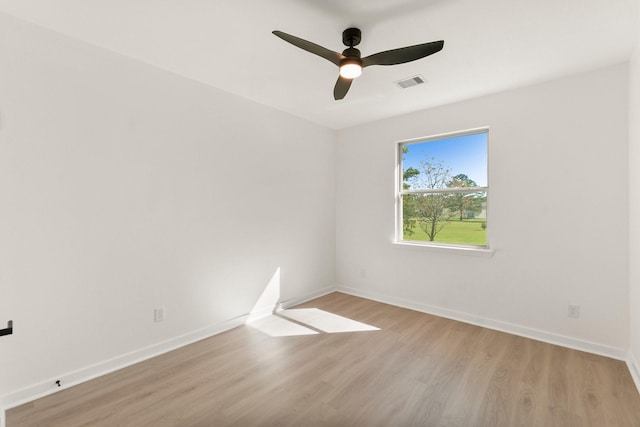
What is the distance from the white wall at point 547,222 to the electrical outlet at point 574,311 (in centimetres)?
4

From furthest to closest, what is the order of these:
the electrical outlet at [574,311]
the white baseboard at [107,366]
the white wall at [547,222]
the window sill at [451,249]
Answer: the window sill at [451,249]
the electrical outlet at [574,311]
the white wall at [547,222]
the white baseboard at [107,366]

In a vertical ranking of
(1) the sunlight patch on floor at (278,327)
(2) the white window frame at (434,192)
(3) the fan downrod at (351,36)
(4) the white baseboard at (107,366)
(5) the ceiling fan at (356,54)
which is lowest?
(1) the sunlight patch on floor at (278,327)

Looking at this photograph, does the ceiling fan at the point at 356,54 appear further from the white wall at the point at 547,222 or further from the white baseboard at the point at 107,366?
the white baseboard at the point at 107,366

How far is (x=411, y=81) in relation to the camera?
114 inches

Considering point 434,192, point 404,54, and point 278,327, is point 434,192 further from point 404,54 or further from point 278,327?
point 278,327

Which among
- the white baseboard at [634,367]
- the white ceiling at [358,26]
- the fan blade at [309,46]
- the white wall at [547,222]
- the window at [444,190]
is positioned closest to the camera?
the fan blade at [309,46]

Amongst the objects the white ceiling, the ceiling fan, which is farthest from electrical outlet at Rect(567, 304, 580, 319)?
the ceiling fan

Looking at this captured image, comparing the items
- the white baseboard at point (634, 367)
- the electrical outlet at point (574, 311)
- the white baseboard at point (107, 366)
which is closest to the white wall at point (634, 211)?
the white baseboard at point (634, 367)

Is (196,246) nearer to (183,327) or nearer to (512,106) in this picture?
(183,327)

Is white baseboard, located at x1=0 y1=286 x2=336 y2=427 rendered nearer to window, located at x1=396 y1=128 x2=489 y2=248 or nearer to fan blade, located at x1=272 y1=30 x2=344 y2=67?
fan blade, located at x1=272 y1=30 x2=344 y2=67

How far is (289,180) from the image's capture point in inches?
154

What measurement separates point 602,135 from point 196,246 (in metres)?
3.89

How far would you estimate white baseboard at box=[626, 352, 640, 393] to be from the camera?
218 centimetres

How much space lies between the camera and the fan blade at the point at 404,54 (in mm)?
1802
